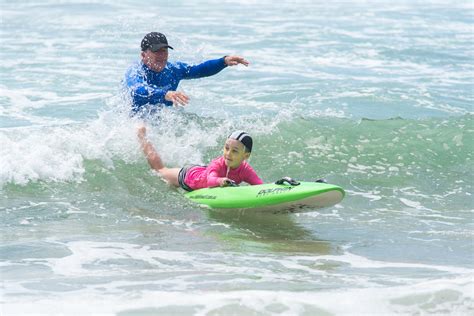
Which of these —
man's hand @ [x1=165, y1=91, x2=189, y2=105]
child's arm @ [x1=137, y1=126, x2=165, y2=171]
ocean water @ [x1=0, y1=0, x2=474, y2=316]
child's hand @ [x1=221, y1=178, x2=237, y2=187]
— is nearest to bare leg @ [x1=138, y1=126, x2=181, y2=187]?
child's arm @ [x1=137, y1=126, x2=165, y2=171]

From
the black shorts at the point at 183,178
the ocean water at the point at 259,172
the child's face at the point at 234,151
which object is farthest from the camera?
the black shorts at the point at 183,178

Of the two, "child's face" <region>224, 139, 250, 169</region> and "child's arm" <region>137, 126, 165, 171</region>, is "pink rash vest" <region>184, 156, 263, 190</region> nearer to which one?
"child's face" <region>224, 139, 250, 169</region>

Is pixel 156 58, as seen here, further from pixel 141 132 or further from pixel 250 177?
pixel 250 177

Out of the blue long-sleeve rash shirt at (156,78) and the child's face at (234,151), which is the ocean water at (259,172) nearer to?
the blue long-sleeve rash shirt at (156,78)

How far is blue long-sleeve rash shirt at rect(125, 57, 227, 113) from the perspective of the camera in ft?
31.9

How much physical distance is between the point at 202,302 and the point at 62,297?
94cm

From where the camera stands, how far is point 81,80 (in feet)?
51.3

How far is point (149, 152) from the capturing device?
31.6ft

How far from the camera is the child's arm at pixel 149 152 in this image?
377 inches

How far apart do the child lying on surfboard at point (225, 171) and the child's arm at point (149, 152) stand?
26 cm

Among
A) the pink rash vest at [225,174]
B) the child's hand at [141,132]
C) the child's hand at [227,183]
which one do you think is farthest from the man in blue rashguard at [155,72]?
the child's hand at [227,183]

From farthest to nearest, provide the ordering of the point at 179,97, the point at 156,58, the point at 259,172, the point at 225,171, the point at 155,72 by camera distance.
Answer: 1. the point at 259,172
2. the point at 155,72
3. the point at 156,58
4. the point at 179,97
5. the point at 225,171

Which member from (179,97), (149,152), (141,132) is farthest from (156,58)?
(179,97)

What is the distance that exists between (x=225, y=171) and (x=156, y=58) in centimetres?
217
